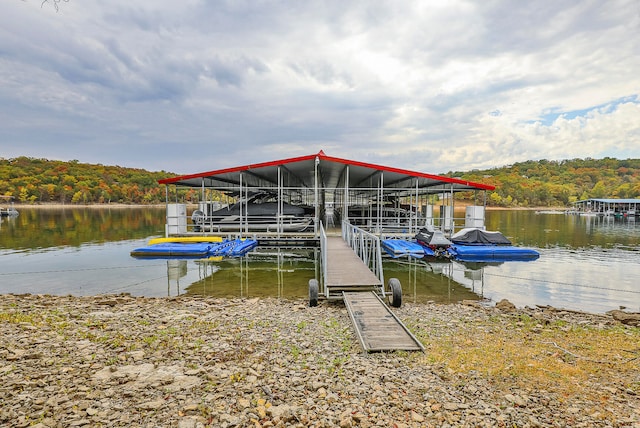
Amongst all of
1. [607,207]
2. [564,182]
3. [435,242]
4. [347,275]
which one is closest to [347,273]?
[347,275]

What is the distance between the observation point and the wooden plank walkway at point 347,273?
7231 mm

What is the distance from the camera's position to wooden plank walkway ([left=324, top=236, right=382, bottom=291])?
23.7 feet

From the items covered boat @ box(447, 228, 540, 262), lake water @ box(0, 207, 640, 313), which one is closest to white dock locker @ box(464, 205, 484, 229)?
covered boat @ box(447, 228, 540, 262)

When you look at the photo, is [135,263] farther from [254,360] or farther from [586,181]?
[586,181]

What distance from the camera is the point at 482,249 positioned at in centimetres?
1414

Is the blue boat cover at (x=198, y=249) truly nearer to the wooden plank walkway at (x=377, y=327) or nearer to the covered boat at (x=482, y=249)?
the wooden plank walkway at (x=377, y=327)

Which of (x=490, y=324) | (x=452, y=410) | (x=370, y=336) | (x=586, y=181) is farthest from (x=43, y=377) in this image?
(x=586, y=181)

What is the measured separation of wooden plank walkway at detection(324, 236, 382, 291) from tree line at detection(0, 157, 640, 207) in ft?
220

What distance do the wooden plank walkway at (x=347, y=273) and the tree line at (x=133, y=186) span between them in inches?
2645

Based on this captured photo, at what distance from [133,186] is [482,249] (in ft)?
301

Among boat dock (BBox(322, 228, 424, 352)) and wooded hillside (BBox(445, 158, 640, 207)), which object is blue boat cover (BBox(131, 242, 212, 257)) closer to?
boat dock (BBox(322, 228, 424, 352))

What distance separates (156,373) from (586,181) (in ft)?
403

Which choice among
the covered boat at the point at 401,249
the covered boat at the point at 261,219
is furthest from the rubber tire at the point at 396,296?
the covered boat at the point at 261,219

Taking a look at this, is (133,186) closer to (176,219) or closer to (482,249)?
(176,219)
